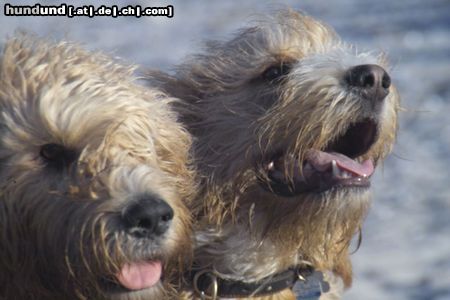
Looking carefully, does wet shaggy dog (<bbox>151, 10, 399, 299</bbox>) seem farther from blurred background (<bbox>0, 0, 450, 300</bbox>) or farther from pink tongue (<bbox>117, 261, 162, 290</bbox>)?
pink tongue (<bbox>117, 261, 162, 290</bbox>)

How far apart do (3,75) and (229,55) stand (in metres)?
1.30

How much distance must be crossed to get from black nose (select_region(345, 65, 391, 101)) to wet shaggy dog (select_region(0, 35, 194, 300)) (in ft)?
3.06

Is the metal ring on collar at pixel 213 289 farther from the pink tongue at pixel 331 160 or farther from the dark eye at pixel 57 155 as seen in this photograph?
the dark eye at pixel 57 155

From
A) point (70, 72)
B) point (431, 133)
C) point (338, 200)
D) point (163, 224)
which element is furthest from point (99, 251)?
point (431, 133)

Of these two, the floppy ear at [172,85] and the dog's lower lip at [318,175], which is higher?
the floppy ear at [172,85]

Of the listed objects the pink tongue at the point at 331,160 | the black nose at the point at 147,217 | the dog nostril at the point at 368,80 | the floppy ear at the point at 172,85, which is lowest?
the black nose at the point at 147,217

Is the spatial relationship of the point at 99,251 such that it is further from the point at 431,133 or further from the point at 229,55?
the point at 431,133

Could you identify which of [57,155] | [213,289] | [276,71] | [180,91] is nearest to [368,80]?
[276,71]

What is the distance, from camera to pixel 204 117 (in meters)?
4.92

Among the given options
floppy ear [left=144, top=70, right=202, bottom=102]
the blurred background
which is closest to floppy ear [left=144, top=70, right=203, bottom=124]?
floppy ear [left=144, top=70, right=202, bottom=102]

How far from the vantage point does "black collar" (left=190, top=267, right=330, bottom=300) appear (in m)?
4.64

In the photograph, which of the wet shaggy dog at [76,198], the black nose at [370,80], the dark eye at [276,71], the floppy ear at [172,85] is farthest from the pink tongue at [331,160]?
the floppy ear at [172,85]

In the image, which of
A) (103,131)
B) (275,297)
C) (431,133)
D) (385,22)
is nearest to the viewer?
(103,131)

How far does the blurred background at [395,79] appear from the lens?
6.62 meters
